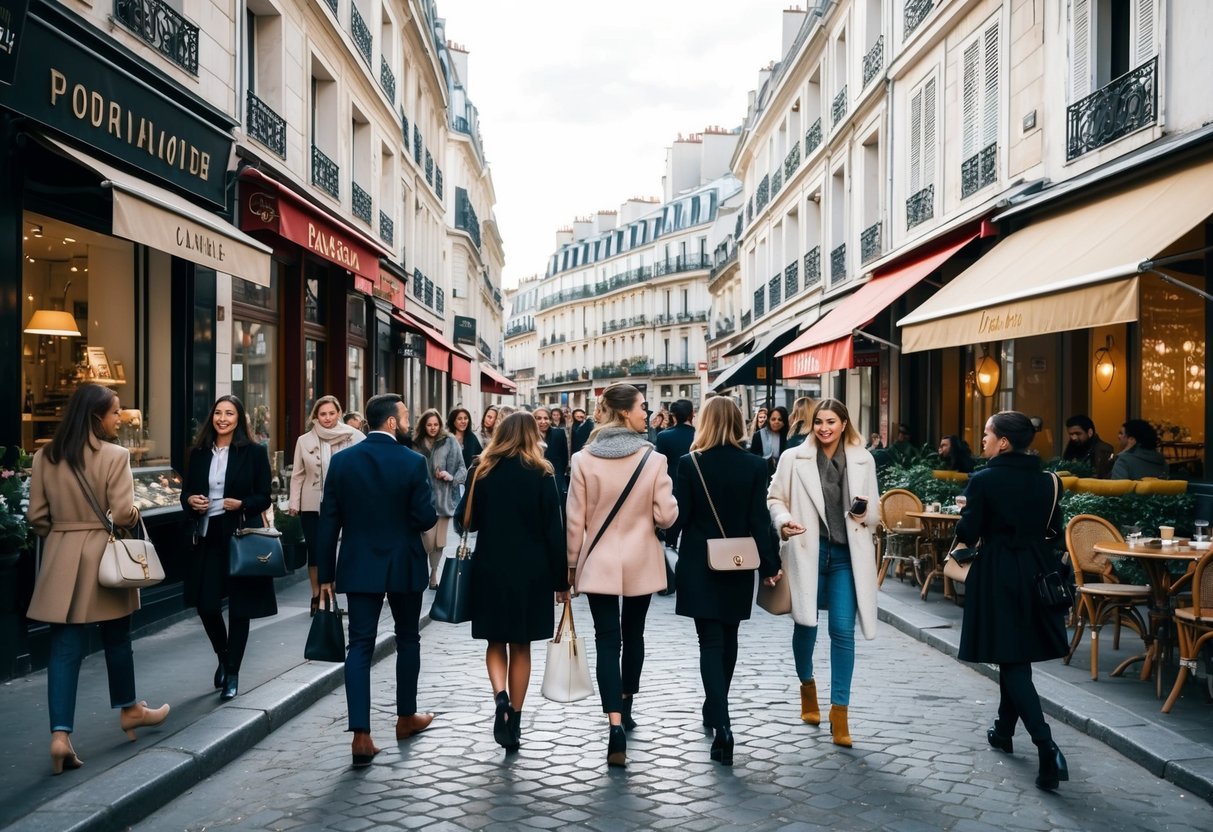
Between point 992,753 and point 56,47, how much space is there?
691 centimetres

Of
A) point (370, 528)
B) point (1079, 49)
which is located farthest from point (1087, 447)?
point (370, 528)

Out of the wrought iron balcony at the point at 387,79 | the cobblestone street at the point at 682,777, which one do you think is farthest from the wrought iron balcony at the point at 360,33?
the cobblestone street at the point at 682,777

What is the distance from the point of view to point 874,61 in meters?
18.7

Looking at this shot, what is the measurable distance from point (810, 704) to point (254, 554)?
10.2 feet

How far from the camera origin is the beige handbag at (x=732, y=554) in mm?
5281

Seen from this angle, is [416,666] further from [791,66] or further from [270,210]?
[791,66]

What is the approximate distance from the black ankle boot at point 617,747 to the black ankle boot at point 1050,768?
1.83 metres

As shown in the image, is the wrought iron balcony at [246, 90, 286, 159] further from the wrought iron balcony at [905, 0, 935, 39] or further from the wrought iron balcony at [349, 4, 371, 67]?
the wrought iron balcony at [905, 0, 935, 39]

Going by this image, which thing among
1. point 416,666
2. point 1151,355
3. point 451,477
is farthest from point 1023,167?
point 416,666

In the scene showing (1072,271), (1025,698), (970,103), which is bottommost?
(1025,698)

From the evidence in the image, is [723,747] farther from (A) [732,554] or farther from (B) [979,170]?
(B) [979,170]

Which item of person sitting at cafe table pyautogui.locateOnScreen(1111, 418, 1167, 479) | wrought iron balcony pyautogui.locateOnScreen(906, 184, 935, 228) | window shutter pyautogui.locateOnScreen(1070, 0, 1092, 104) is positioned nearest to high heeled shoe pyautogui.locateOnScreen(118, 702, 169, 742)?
person sitting at cafe table pyautogui.locateOnScreen(1111, 418, 1167, 479)

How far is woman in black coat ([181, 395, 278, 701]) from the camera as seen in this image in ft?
20.0

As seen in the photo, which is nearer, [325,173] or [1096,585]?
[1096,585]
